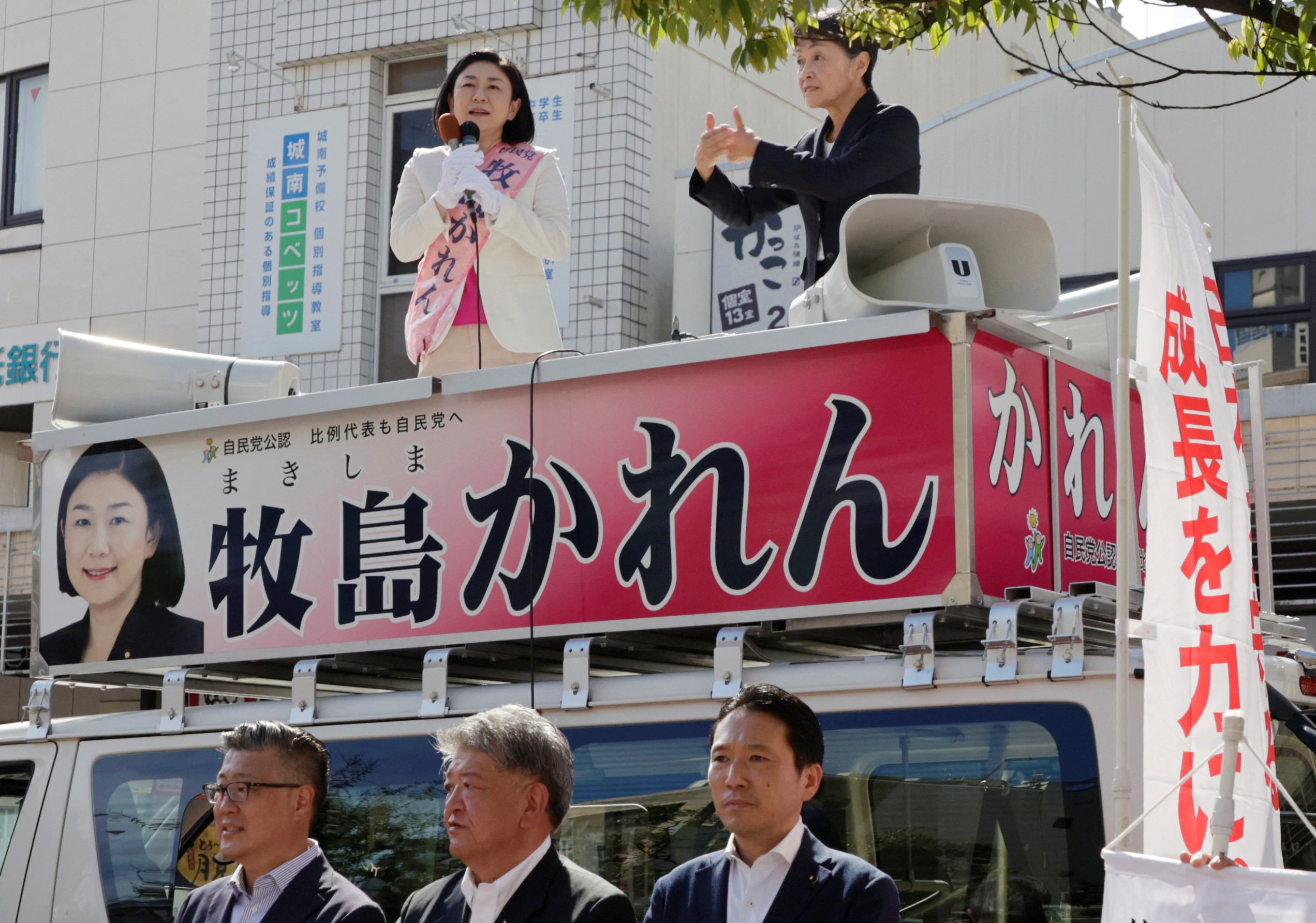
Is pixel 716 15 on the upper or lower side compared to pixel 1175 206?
upper

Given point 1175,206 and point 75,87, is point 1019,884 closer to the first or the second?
point 1175,206

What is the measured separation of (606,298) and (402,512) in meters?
8.01

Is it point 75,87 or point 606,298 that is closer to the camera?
point 606,298

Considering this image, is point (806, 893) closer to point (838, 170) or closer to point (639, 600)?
point (639, 600)

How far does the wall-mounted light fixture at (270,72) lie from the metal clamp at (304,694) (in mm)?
10261

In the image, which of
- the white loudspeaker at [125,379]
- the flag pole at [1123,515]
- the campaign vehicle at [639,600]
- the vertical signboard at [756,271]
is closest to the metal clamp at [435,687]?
the campaign vehicle at [639,600]

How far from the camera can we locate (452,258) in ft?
18.3

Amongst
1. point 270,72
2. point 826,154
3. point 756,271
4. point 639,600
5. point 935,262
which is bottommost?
point 639,600

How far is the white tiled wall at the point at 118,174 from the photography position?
51.2 ft

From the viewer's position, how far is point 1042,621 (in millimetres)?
4336

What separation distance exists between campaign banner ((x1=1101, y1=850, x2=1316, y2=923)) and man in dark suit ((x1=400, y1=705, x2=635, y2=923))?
104cm

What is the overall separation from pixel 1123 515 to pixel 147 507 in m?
3.18

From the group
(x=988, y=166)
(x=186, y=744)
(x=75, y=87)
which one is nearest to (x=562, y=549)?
(x=186, y=744)

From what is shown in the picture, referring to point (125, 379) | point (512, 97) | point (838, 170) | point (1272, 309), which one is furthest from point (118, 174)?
point (838, 170)
